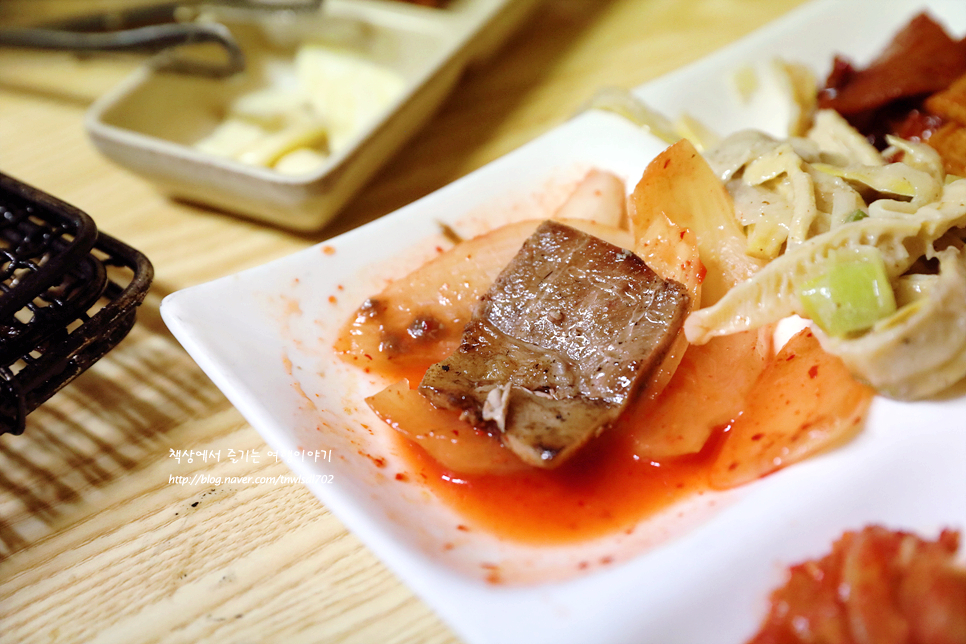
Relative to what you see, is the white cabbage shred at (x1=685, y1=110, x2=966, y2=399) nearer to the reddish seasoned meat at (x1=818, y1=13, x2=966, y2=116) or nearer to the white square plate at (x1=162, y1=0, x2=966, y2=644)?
the white square plate at (x1=162, y1=0, x2=966, y2=644)

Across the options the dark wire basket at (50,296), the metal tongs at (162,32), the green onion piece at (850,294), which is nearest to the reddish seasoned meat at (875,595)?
the green onion piece at (850,294)

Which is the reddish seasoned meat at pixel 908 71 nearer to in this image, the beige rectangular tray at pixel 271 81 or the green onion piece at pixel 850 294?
the green onion piece at pixel 850 294

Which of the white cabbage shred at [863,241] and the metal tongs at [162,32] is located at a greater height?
the metal tongs at [162,32]

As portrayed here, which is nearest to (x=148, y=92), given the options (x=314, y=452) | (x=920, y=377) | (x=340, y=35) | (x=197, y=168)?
(x=197, y=168)

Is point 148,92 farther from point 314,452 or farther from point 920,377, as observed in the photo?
point 920,377

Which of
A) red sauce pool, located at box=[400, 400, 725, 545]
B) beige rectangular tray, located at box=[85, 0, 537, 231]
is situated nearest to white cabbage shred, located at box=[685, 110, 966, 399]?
red sauce pool, located at box=[400, 400, 725, 545]

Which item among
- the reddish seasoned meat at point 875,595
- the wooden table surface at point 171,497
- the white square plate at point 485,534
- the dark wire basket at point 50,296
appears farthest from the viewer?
the dark wire basket at point 50,296

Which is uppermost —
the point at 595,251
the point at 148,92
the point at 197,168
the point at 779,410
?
the point at 148,92
